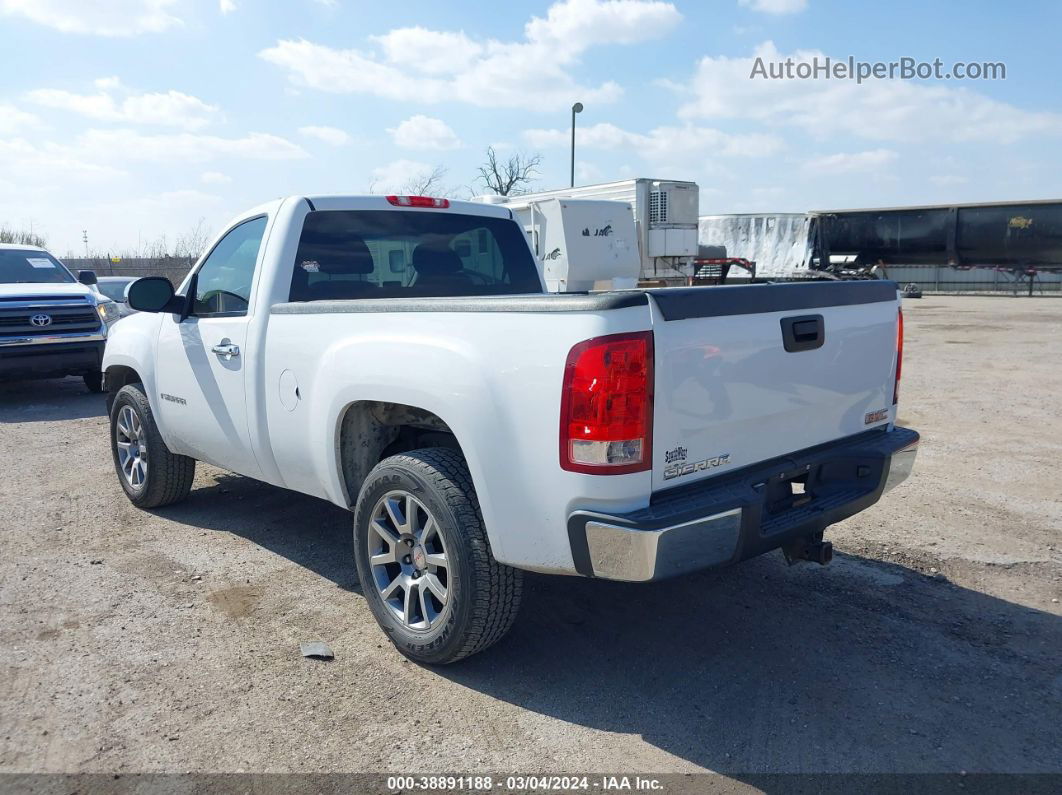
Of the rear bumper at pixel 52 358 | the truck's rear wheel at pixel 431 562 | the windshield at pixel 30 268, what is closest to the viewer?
the truck's rear wheel at pixel 431 562

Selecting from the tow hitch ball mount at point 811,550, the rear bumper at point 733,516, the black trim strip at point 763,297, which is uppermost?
the black trim strip at point 763,297

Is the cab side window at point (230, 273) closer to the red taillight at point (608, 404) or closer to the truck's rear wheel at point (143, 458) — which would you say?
the truck's rear wheel at point (143, 458)

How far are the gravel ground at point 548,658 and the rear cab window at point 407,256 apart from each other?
1.60 m

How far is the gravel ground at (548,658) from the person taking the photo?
9.69 feet

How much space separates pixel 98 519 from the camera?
5582mm

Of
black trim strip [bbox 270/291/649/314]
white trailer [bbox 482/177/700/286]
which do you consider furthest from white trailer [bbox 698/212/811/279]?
black trim strip [bbox 270/291/649/314]

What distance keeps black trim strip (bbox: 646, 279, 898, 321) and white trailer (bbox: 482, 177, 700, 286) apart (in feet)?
55.1

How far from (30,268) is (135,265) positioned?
22219 millimetres

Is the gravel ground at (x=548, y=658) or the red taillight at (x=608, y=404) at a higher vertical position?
the red taillight at (x=608, y=404)

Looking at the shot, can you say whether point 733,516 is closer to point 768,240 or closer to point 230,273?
point 230,273

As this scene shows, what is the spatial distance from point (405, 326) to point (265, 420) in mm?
1273

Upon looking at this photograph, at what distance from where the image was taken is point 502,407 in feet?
9.76

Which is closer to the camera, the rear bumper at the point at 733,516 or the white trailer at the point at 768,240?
the rear bumper at the point at 733,516

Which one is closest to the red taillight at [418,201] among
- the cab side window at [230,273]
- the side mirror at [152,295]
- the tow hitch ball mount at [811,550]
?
the cab side window at [230,273]
